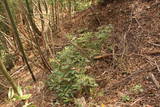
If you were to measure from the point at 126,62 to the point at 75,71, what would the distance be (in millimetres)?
980

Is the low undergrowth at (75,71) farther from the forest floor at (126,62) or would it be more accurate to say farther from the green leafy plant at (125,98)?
the green leafy plant at (125,98)

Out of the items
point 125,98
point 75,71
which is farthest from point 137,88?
point 75,71

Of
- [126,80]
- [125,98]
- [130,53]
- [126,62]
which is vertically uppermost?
[130,53]

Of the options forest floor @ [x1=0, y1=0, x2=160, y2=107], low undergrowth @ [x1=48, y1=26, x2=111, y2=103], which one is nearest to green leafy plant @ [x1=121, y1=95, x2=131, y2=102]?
forest floor @ [x1=0, y1=0, x2=160, y2=107]

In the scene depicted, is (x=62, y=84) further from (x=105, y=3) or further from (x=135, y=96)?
(x=105, y=3)

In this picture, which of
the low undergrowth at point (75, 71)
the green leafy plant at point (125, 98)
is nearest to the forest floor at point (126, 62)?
the green leafy plant at point (125, 98)

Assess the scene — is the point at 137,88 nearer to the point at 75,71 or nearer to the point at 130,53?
the point at 130,53

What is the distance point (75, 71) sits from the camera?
11.5 ft

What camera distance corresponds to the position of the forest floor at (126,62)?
3051 mm

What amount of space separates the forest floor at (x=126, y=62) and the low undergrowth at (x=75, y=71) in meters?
0.20

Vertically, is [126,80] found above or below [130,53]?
below

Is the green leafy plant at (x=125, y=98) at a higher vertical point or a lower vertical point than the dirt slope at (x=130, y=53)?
lower

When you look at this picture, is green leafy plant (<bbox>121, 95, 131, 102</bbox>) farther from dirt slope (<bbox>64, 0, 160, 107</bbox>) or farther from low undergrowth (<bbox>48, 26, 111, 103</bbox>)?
low undergrowth (<bbox>48, 26, 111, 103</bbox>)

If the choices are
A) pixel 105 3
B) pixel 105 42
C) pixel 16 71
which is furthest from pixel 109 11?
pixel 16 71
